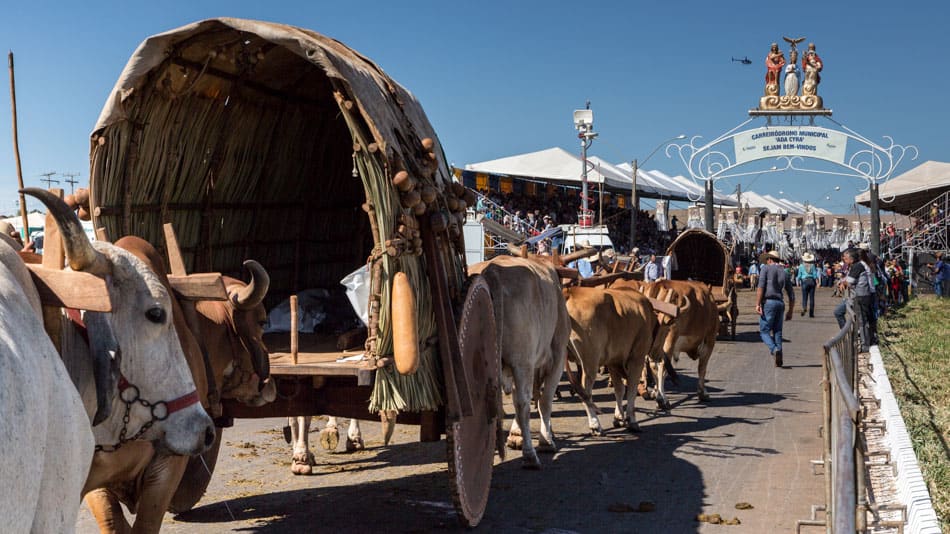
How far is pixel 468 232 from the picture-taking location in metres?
19.9

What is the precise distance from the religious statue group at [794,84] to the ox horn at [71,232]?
26657mm

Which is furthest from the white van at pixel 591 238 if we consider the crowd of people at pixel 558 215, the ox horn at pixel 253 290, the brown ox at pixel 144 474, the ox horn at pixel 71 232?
the ox horn at pixel 71 232

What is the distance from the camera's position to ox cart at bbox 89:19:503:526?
6500 millimetres

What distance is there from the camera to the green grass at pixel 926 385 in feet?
24.6

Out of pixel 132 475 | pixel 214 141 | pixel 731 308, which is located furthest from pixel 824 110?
pixel 132 475

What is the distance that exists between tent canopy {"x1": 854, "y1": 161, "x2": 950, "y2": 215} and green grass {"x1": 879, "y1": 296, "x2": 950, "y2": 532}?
47.3 ft

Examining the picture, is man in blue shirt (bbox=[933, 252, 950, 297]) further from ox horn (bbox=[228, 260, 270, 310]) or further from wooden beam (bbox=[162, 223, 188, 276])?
ox horn (bbox=[228, 260, 270, 310])

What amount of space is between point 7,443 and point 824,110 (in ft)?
91.2

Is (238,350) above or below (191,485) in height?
above

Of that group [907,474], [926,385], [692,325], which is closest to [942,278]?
[692,325]

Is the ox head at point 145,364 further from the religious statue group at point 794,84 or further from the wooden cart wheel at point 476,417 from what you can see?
→ the religious statue group at point 794,84

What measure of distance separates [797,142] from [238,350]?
24.5 metres

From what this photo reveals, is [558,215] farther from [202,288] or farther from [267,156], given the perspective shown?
[202,288]

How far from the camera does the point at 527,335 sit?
937 centimetres
